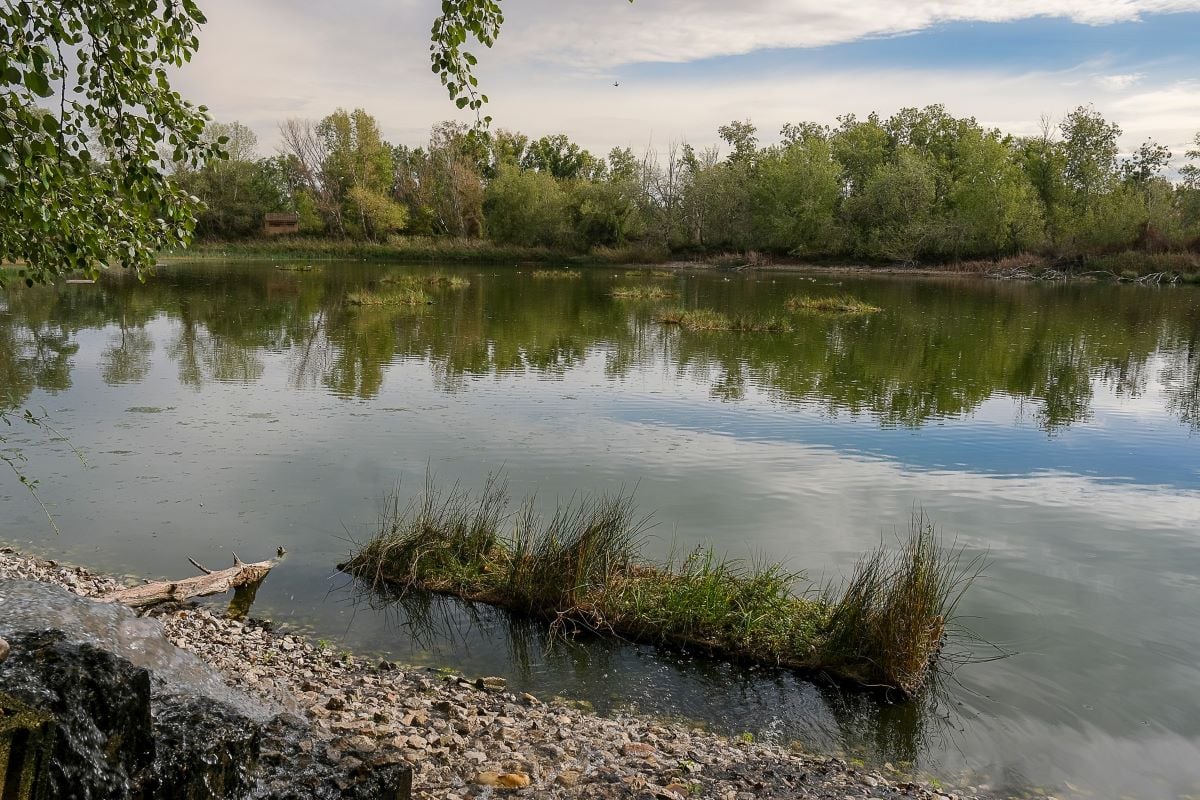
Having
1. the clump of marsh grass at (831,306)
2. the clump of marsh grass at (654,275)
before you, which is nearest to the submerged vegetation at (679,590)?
the clump of marsh grass at (831,306)

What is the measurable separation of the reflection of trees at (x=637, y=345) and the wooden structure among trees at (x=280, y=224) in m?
51.9

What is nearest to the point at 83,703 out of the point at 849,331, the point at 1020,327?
the point at 849,331

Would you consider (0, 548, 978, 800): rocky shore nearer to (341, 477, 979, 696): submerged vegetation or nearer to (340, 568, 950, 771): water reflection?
(340, 568, 950, 771): water reflection

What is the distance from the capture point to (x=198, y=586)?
331 inches

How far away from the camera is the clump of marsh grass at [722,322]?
3262 cm

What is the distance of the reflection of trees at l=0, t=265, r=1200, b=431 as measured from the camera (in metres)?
21.2

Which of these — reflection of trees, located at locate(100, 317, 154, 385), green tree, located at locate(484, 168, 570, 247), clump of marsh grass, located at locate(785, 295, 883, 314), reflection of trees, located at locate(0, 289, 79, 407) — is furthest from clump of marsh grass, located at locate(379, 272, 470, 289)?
green tree, located at locate(484, 168, 570, 247)

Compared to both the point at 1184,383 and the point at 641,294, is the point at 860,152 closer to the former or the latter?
the point at 641,294

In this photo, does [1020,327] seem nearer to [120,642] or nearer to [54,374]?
[54,374]

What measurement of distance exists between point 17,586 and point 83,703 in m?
1.72

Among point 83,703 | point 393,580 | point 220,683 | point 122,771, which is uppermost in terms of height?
point 83,703

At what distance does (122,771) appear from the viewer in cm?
413

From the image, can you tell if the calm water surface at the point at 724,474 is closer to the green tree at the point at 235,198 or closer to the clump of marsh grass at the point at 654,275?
the clump of marsh grass at the point at 654,275

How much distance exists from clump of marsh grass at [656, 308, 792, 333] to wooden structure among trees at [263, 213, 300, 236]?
73.0 meters
